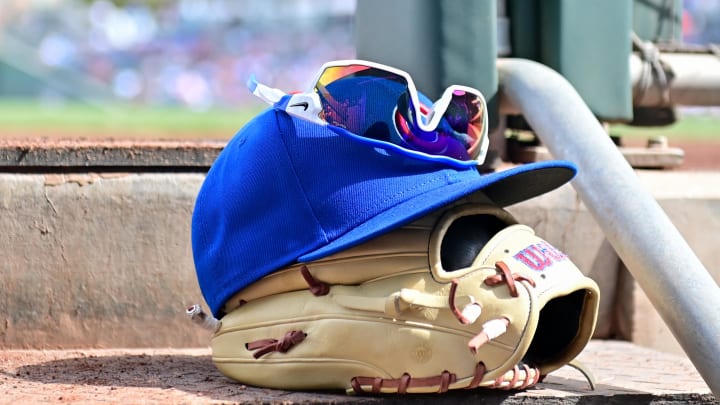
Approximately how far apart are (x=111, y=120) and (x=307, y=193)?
13.7 metres

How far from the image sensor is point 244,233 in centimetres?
178

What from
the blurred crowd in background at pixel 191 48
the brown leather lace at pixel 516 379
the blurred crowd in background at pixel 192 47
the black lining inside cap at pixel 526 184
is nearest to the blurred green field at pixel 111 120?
the blurred crowd in background at pixel 192 47

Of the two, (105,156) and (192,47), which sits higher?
(105,156)

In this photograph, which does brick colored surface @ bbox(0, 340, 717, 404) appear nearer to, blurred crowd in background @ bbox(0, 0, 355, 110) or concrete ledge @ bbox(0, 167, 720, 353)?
concrete ledge @ bbox(0, 167, 720, 353)

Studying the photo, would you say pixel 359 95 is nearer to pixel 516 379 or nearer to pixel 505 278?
pixel 505 278

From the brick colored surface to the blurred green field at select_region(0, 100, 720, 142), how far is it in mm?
9028

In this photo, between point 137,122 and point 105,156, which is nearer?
point 105,156

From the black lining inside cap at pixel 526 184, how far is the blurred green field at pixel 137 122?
9.33 meters

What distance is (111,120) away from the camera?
49.0ft

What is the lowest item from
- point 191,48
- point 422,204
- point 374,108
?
point 191,48

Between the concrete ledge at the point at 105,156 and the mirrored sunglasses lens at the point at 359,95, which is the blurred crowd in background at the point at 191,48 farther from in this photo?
the mirrored sunglasses lens at the point at 359,95

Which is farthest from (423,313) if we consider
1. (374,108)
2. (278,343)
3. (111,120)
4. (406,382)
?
(111,120)

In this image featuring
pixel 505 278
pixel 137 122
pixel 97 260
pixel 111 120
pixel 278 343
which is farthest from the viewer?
pixel 111 120

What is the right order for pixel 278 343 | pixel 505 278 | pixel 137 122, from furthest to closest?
1. pixel 137 122
2. pixel 278 343
3. pixel 505 278
